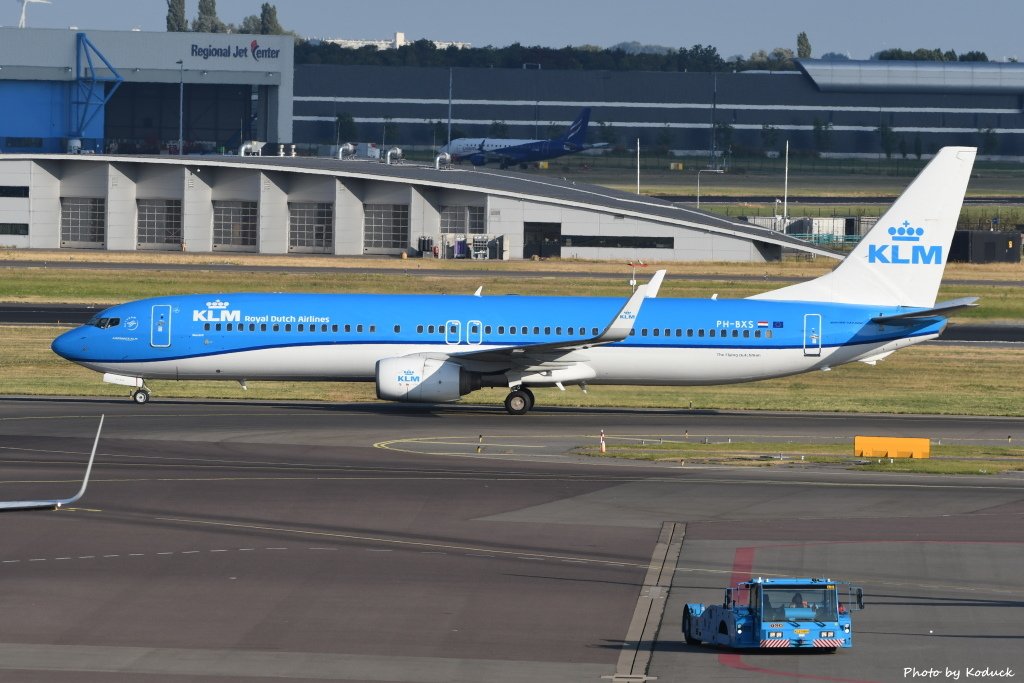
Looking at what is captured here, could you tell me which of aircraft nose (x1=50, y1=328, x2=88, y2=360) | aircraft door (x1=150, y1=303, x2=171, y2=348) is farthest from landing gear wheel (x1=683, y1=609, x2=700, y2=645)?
aircraft nose (x1=50, y1=328, x2=88, y2=360)

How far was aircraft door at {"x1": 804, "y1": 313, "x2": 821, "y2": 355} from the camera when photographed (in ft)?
182

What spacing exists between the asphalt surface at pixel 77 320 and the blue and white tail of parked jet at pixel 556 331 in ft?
76.4

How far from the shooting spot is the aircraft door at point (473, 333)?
5447 cm

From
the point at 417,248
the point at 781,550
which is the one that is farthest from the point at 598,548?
the point at 417,248

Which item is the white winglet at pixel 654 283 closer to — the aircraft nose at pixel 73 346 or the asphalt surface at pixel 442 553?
the asphalt surface at pixel 442 553

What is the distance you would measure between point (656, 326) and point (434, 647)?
3118cm

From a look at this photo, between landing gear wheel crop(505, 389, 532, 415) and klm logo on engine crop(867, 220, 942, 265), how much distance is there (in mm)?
13785

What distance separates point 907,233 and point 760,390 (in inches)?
415

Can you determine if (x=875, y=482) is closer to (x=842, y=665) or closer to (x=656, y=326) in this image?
(x=656, y=326)

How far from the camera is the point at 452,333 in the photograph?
54.4 meters

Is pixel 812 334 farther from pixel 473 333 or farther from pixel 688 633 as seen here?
pixel 688 633

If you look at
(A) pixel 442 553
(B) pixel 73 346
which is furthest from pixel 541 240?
(A) pixel 442 553

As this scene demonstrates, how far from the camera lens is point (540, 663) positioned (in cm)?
2419

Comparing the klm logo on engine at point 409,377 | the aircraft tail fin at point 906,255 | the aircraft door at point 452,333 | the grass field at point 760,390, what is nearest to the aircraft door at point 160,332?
the grass field at point 760,390
